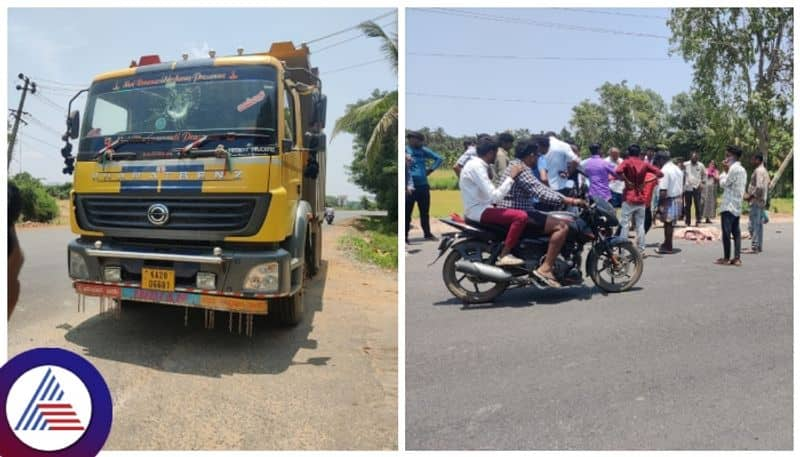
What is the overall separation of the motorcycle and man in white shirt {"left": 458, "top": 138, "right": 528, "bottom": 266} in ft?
0.25

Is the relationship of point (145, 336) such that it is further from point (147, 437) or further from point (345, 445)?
point (345, 445)

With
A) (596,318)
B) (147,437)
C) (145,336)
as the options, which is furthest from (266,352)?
(596,318)

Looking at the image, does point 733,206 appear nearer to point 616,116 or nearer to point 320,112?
point 320,112

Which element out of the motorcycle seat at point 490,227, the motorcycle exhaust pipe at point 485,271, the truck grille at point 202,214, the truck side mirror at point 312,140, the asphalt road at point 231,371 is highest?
the truck side mirror at point 312,140

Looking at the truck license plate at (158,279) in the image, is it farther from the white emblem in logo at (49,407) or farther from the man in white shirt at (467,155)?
the man in white shirt at (467,155)

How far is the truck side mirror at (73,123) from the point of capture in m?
3.99

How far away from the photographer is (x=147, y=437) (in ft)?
8.62

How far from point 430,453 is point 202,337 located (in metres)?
2.27

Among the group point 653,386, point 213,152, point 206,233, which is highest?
point 213,152

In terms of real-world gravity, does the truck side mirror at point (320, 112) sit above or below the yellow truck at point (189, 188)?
above

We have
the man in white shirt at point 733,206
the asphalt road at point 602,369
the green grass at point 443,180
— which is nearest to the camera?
the asphalt road at point 602,369

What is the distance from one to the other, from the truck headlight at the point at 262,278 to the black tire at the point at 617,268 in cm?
249

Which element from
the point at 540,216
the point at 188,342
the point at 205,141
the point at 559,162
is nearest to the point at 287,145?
the point at 205,141

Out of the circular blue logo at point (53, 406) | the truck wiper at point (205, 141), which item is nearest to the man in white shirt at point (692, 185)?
the truck wiper at point (205, 141)
